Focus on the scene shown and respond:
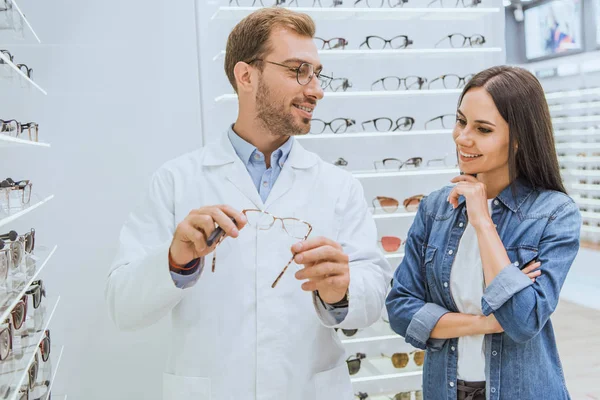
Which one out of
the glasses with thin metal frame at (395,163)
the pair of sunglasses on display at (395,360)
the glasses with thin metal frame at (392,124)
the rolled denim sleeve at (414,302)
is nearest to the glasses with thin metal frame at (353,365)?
the pair of sunglasses on display at (395,360)

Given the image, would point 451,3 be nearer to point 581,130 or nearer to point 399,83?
point 399,83

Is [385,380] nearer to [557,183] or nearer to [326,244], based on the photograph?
[557,183]

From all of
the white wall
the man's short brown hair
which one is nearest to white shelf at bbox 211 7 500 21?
the white wall

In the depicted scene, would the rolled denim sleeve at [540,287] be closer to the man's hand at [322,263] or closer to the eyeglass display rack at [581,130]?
the man's hand at [322,263]

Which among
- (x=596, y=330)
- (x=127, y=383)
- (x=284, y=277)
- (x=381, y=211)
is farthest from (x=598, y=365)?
(x=284, y=277)

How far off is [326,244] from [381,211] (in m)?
3.08

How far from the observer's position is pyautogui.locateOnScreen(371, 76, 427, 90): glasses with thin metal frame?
15.7 ft

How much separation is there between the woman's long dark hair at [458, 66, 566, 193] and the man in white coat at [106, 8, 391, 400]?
529 mm

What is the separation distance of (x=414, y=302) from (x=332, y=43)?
2843 mm

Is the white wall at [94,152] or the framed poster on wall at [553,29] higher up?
the framed poster on wall at [553,29]

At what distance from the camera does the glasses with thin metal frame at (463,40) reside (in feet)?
16.2

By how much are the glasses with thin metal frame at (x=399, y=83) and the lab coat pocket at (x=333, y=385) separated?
10.3ft

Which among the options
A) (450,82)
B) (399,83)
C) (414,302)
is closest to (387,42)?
(399,83)

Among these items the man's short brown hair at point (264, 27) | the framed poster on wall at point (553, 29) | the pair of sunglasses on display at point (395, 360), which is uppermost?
the framed poster on wall at point (553, 29)
